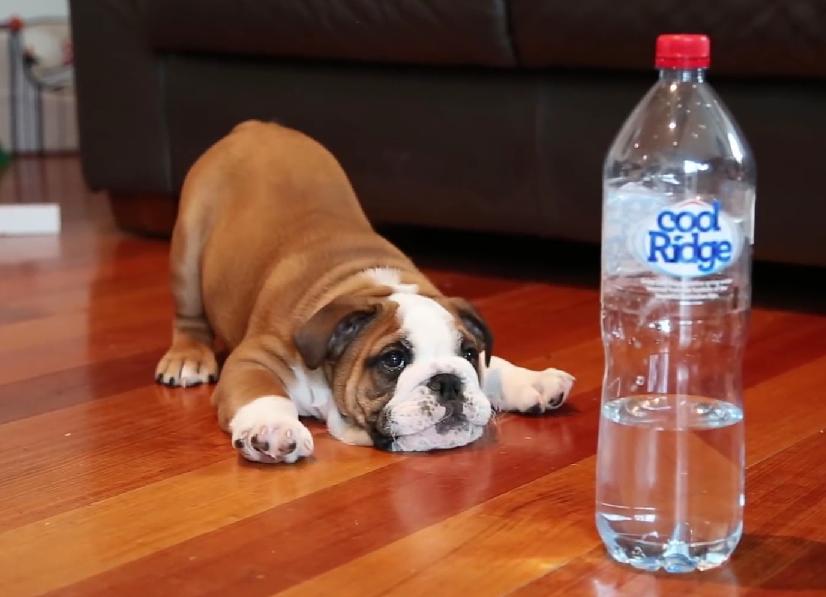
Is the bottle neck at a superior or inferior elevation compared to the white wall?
superior

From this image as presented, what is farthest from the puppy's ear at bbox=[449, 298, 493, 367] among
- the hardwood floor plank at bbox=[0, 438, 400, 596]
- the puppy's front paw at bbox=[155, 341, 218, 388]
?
the puppy's front paw at bbox=[155, 341, 218, 388]

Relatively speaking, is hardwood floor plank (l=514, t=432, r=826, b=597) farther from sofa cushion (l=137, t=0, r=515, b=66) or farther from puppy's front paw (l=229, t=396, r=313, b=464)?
sofa cushion (l=137, t=0, r=515, b=66)

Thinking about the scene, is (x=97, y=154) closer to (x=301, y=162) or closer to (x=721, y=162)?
(x=301, y=162)

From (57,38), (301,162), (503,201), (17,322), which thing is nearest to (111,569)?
(301,162)

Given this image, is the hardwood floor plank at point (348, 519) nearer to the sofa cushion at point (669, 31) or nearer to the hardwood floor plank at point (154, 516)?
the hardwood floor plank at point (154, 516)

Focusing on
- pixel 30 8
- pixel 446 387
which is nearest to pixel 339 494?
pixel 446 387

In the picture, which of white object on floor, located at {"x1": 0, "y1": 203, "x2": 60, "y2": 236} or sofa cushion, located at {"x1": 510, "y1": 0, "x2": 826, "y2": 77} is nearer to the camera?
sofa cushion, located at {"x1": 510, "y1": 0, "x2": 826, "y2": 77}

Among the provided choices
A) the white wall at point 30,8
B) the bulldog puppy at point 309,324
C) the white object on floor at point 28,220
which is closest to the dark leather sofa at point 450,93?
the white object on floor at point 28,220

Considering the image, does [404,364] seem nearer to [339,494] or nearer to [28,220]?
[339,494]

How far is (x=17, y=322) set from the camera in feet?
8.39

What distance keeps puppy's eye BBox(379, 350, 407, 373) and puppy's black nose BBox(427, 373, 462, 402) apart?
59 millimetres

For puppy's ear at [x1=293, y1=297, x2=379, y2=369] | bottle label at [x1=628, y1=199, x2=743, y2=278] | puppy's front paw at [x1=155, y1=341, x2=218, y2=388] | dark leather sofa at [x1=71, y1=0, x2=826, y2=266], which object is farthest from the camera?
dark leather sofa at [x1=71, y1=0, x2=826, y2=266]

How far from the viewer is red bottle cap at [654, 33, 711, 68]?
129 centimetres

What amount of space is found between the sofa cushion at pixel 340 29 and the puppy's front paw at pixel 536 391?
97 centimetres
